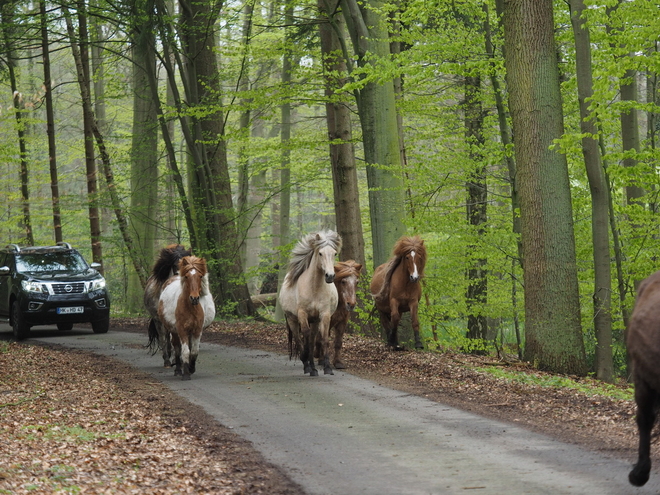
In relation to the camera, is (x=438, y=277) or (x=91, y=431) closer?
(x=91, y=431)

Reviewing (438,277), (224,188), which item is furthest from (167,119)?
(438,277)

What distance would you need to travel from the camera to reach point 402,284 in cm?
1433

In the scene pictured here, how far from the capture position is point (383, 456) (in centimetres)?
681

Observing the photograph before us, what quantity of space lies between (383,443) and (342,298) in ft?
18.6

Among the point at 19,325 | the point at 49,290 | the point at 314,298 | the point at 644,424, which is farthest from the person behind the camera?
the point at 49,290

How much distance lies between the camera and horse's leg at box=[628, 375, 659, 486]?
17.6 feet

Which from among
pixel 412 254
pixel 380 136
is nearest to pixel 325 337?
pixel 412 254

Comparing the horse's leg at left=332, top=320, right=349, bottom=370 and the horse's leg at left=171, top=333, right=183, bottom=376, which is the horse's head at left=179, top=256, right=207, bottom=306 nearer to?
the horse's leg at left=171, top=333, right=183, bottom=376

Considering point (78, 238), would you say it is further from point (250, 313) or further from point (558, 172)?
point (558, 172)

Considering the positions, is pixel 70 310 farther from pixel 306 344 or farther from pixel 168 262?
pixel 306 344

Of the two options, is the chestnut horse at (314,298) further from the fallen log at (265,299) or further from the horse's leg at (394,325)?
the fallen log at (265,299)

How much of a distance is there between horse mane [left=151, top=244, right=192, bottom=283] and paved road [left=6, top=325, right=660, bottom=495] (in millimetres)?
2693

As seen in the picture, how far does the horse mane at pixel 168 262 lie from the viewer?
14.2 m

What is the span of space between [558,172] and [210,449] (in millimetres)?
7597
